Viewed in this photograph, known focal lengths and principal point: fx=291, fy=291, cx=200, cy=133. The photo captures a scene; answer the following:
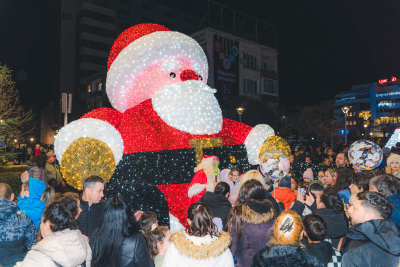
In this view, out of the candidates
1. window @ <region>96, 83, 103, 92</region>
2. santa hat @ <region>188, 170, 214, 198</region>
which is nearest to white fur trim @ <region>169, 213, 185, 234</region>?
santa hat @ <region>188, 170, 214, 198</region>

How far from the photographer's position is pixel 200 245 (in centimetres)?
234

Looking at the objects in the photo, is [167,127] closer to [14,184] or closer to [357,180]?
[357,180]

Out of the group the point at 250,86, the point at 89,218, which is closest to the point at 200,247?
the point at 89,218

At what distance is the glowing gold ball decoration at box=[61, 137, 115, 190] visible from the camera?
498 centimetres

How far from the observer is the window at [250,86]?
1213 inches

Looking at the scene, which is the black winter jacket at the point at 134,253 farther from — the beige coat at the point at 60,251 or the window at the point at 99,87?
the window at the point at 99,87

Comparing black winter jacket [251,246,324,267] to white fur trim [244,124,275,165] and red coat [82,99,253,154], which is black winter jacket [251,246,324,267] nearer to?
red coat [82,99,253,154]

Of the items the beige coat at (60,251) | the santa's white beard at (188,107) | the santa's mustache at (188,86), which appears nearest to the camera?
the beige coat at (60,251)

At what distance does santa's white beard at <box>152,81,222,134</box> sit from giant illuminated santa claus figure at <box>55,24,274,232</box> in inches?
0.8

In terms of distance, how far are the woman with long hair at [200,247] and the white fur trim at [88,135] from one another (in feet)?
11.2

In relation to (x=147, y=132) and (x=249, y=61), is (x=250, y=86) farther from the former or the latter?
(x=147, y=132)

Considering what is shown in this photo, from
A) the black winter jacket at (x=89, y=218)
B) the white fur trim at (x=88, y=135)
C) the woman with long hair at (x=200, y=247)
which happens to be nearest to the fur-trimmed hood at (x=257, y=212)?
the woman with long hair at (x=200, y=247)

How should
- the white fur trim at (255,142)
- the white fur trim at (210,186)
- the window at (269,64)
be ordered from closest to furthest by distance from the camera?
Answer: 1. the white fur trim at (210,186)
2. the white fur trim at (255,142)
3. the window at (269,64)

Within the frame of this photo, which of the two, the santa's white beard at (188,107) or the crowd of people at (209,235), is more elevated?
the santa's white beard at (188,107)
